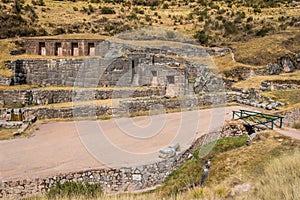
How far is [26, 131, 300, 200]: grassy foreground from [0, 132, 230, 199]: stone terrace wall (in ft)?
1.10

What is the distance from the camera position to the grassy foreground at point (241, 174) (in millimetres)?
6361

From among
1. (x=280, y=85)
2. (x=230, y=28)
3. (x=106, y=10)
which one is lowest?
(x=280, y=85)

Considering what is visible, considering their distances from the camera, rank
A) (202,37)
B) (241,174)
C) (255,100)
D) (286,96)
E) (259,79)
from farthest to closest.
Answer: (202,37) < (259,79) < (255,100) < (286,96) < (241,174)

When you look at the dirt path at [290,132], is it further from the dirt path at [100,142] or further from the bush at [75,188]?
the bush at [75,188]

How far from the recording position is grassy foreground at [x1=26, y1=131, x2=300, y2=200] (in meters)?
6.36

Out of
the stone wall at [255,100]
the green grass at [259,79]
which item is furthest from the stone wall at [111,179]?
the green grass at [259,79]

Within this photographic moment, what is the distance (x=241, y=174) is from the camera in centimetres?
823

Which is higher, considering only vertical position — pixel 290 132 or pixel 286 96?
pixel 286 96

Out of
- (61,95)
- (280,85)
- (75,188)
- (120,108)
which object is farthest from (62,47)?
(75,188)

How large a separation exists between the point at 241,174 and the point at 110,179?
3.58m

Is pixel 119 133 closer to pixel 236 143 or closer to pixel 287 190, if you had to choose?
pixel 236 143

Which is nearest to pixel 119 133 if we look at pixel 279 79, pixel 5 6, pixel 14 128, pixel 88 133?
pixel 88 133

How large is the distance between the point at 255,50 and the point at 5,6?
80.4ft

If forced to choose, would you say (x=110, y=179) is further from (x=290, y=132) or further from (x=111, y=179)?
(x=290, y=132)
